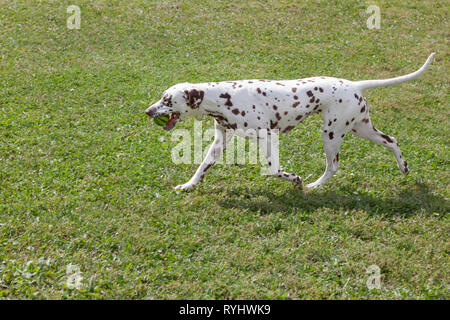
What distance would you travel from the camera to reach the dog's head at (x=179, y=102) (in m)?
6.17

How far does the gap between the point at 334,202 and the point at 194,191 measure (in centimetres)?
200

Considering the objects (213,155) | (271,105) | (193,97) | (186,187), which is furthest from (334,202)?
(193,97)

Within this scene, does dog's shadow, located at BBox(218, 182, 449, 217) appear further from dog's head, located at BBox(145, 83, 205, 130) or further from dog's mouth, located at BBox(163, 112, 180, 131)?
dog's head, located at BBox(145, 83, 205, 130)

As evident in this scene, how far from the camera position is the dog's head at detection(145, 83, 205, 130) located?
6172 mm

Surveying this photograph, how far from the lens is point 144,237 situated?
5.71 m

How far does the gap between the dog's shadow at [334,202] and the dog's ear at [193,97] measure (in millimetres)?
1431

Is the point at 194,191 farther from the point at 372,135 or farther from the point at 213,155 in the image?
the point at 372,135

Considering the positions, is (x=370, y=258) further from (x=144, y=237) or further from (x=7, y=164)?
(x=7, y=164)

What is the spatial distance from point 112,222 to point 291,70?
25.2ft

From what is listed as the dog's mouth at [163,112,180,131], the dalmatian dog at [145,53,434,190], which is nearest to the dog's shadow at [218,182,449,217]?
the dalmatian dog at [145,53,434,190]
